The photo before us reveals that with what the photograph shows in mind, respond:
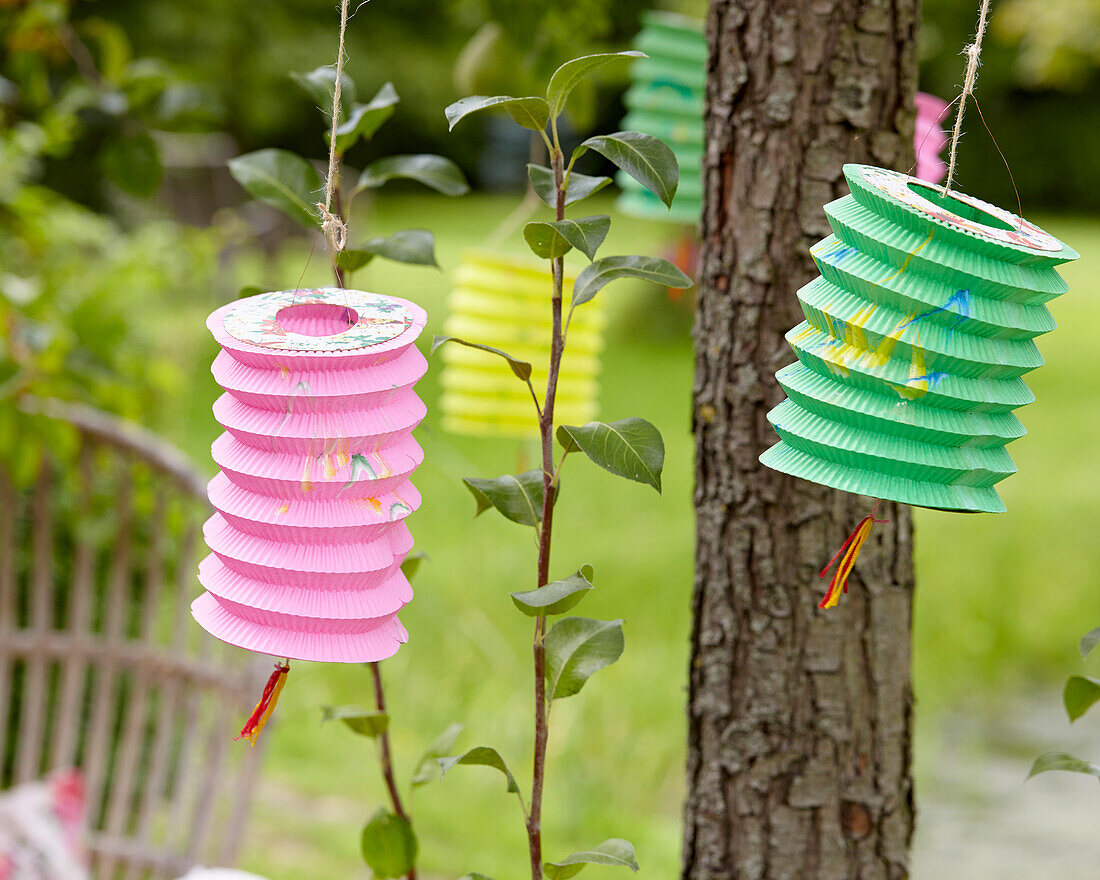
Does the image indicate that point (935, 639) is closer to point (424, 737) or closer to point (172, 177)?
point (424, 737)

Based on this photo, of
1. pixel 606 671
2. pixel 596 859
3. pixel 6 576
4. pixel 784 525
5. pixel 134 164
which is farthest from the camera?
pixel 606 671

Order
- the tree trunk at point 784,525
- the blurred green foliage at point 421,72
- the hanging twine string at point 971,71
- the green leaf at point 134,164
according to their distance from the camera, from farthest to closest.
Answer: the blurred green foliage at point 421,72
the green leaf at point 134,164
the tree trunk at point 784,525
the hanging twine string at point 971,71

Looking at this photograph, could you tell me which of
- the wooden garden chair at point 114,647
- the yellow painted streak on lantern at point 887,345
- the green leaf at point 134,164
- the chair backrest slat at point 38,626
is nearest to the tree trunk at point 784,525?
the yellow painted streak on lantern at point 887,345

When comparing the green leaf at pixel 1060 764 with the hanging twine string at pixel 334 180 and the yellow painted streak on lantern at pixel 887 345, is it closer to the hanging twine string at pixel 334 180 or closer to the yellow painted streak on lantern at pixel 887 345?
the yellow painted streak on lantern at pixel 887 345

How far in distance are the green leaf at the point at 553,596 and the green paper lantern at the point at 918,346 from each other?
0.13 m

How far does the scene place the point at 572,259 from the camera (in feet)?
7.04

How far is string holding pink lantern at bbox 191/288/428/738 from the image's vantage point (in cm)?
57

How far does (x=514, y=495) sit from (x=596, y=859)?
23 cm

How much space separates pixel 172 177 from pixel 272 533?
751 centimetres

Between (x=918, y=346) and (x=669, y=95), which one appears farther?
(x=669, y=95)

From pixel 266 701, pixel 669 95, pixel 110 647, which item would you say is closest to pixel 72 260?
pixel 110 647

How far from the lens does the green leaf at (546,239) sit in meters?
0.62

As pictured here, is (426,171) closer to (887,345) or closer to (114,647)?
(887,345)

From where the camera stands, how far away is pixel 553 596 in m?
0.61
